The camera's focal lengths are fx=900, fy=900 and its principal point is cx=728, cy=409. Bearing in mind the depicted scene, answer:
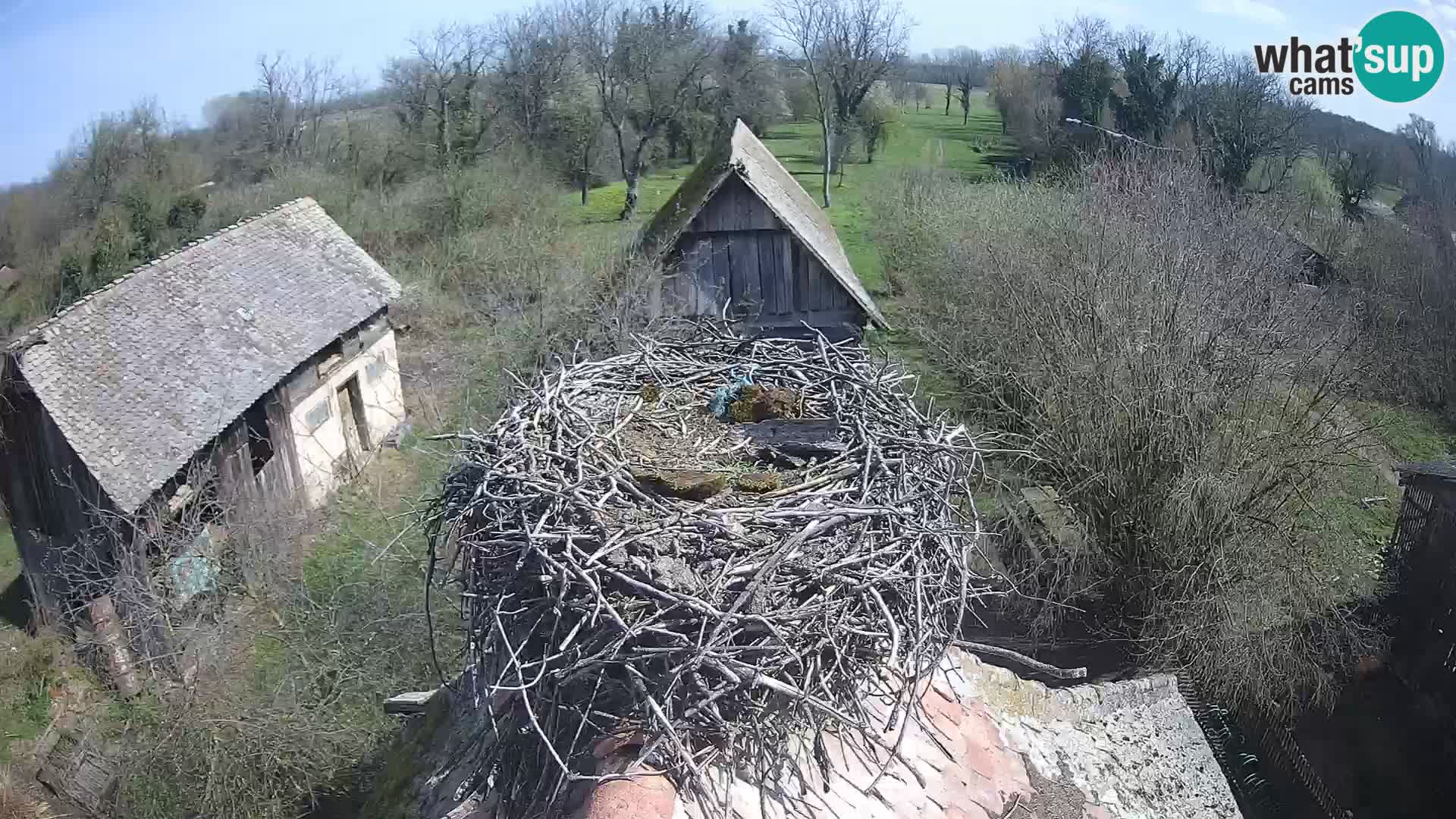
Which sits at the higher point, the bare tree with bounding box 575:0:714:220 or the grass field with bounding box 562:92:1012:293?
the bare tree with bounding box 575:0:714:220

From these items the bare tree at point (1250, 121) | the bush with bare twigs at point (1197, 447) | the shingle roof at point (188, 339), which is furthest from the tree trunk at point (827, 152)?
the bush with bare twigs at point (1197, 447)

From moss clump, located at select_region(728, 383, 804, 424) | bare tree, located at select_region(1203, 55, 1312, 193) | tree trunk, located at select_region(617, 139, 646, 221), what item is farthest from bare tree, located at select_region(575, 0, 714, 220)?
moss clump, located at select_region(728, 383, 804, 424)

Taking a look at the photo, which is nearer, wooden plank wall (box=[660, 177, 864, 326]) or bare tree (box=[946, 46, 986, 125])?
wooden plank wall (box=[660, 177, 864, 326])

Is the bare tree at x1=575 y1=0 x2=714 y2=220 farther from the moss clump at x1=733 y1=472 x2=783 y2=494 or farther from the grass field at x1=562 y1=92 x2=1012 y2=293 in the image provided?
the moss clump at x1=733 y1=472 x2=783 y2=494

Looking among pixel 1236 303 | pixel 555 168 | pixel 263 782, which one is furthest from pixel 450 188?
pixel 1236 303

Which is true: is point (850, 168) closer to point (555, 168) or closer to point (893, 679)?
point (555, 168)

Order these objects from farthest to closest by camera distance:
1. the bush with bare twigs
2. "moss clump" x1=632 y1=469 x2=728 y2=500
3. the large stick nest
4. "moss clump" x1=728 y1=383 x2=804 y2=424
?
the bush with bare twigs < "moss clump" x1=728 y1=383 x2=804 y2=424 < "moss clump" x1=632 y1=469 x2=728 y2=500 < the large stick nest

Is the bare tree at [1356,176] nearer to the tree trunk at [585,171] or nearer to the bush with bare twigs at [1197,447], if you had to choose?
the bush with bare twigs at [1197,447]

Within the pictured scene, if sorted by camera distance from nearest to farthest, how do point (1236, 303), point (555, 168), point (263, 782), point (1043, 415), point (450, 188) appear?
1. point (263, 782)
2. point (1236, 303)
3. point (1043, 415)
4. point (450, 188)
5. point (555, 168)
